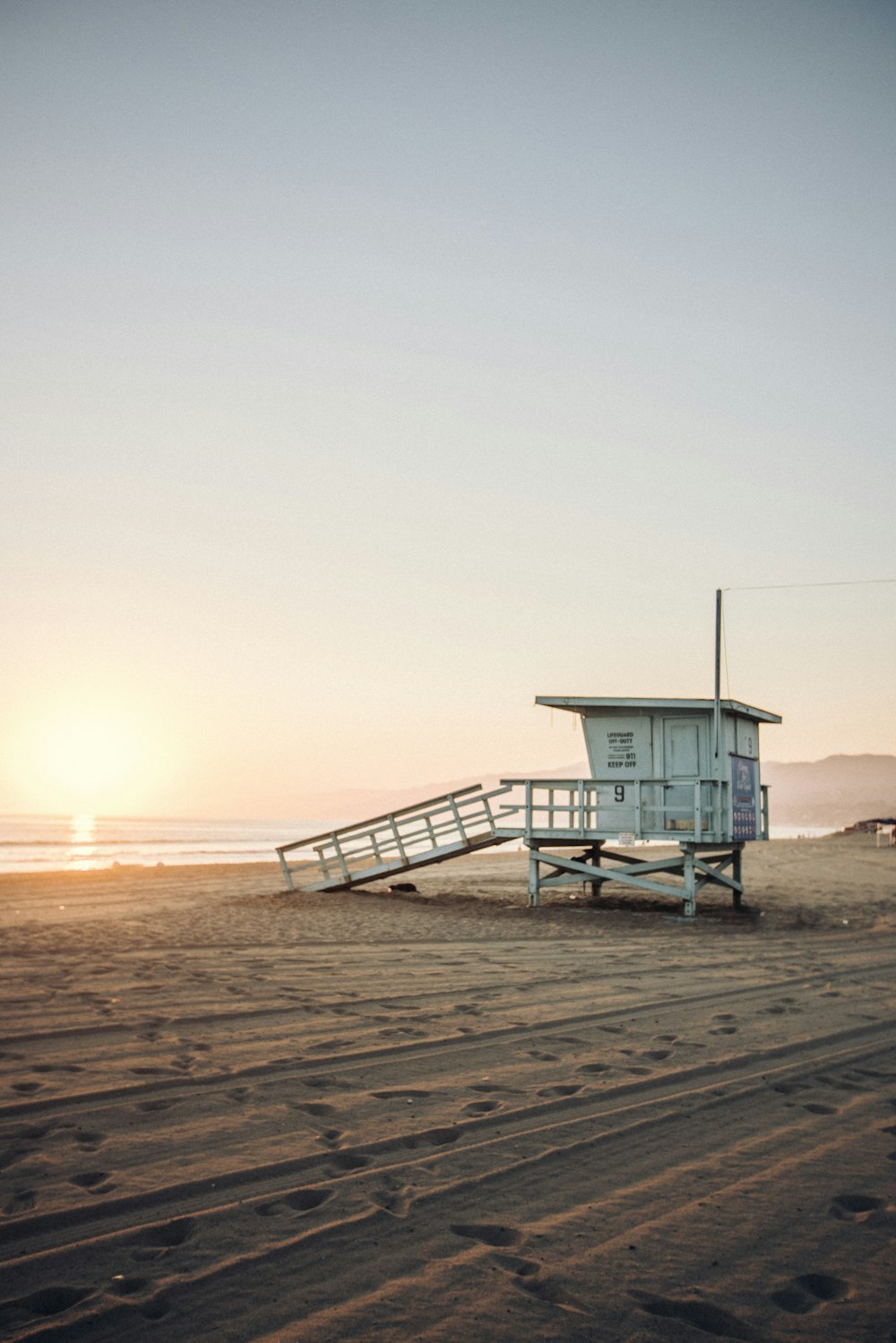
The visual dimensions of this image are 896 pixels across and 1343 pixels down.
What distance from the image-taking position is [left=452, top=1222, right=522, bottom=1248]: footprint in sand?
3.75m

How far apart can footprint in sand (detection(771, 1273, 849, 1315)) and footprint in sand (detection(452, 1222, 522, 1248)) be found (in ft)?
3.21

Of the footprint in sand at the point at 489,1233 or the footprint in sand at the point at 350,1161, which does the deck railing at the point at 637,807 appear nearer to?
the footprint in sand at the point at 350,1161

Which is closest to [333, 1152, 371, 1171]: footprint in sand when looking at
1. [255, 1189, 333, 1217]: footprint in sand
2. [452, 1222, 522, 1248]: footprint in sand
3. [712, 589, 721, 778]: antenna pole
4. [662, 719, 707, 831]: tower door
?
[255, 1189, 333, 1217]: footprint in sand

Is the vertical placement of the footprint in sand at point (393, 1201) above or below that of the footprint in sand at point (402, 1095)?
above

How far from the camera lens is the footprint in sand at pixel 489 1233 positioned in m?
3.75

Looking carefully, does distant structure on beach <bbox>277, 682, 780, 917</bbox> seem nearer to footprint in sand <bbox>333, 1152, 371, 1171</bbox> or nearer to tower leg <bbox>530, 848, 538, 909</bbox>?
tower leg <bbox>530, 848, 538, 909</bbox>

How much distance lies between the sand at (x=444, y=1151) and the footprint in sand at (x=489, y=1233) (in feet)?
0.05

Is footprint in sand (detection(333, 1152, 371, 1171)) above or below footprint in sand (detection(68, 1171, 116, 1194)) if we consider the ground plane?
below

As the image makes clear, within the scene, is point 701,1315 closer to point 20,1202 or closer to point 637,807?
point 20,1202

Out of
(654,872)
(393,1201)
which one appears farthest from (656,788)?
(393,1201)

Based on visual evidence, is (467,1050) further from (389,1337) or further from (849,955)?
(849,955)

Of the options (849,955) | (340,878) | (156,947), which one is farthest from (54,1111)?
(340,878)

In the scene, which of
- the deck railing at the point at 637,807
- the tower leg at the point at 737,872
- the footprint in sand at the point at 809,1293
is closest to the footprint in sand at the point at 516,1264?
the footprint in sand at the point at 809,1293

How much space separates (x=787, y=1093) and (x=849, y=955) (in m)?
6.44
